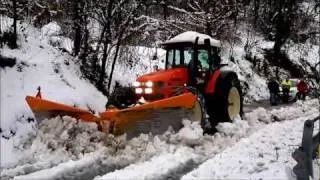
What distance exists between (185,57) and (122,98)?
6.56 ft

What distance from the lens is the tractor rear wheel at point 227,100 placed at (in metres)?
12.0

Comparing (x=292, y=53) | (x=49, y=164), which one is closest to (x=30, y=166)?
(x=49, y=164)

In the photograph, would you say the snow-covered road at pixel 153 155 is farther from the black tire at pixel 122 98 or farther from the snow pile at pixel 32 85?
the black tire at pixel 122 98

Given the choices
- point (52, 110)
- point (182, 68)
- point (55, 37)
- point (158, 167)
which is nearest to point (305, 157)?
point (158, 167)

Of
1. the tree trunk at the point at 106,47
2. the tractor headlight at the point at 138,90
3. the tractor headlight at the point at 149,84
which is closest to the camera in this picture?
the tractor headlight at the point at 149,84

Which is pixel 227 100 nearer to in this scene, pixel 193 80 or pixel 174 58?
pixel 193 80

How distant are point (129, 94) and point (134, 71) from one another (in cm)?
749

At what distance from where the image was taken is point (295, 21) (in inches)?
1400

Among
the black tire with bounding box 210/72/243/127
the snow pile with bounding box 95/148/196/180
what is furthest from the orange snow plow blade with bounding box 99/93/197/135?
the black tire with bounding box 210/72/243/127

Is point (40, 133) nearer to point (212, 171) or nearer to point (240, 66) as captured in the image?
point (212, 171)

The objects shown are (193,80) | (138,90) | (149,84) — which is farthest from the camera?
(193,80)

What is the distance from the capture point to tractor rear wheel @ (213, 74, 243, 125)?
12.0 metres

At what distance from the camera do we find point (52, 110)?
9719 millimetres

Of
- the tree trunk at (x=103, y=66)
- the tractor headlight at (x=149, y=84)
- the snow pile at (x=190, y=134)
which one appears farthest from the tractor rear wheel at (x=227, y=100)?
the tree trunk at (x=103, y=66)
